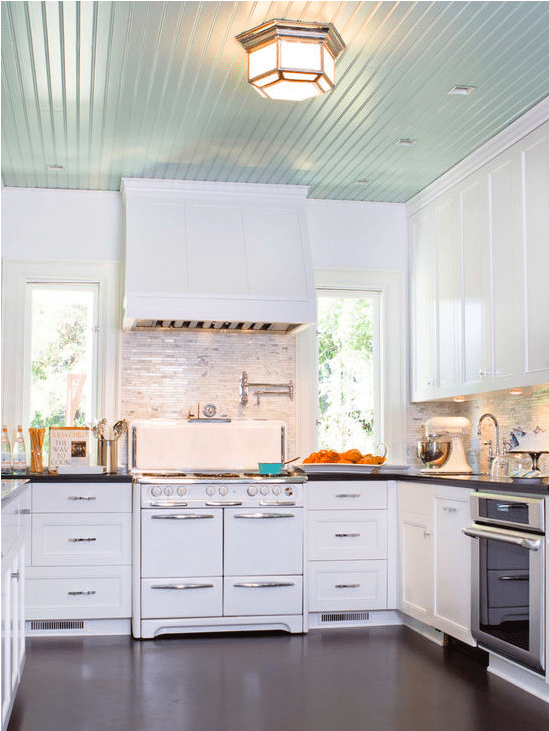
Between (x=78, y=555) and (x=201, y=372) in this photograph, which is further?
(x=201, y=372)

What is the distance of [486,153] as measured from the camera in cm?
495

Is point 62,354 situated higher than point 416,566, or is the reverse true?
point 62,354

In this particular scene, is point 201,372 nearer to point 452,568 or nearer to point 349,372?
point 349,372

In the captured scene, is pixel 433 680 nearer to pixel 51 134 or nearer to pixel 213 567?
pixel 213 567

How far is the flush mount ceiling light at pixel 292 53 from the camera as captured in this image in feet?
11.8

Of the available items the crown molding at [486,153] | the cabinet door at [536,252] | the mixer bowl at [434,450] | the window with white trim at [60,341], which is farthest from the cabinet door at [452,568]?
the window with white trim at [60,341]

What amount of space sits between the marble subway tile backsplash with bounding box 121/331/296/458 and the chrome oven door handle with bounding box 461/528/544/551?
6.79 feet

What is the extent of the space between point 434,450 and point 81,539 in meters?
2.17

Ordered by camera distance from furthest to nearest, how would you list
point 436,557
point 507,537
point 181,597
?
point 181,597
point 436,557
point 507,537

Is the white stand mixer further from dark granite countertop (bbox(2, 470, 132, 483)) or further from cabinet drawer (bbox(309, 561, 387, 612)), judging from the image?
dark granite countertop (bbox(2, 470, 132, 483))

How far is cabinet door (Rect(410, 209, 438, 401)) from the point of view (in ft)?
19.1

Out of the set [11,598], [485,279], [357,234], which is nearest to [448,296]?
[485,279]

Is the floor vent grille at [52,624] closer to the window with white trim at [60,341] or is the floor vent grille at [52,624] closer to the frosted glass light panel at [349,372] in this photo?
the window with white trim at [60,341]

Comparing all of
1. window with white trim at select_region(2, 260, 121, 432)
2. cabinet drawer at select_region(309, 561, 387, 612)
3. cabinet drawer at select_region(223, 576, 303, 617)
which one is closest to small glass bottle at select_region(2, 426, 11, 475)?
window with white trim at select_region(2, 260, 121, 432)
